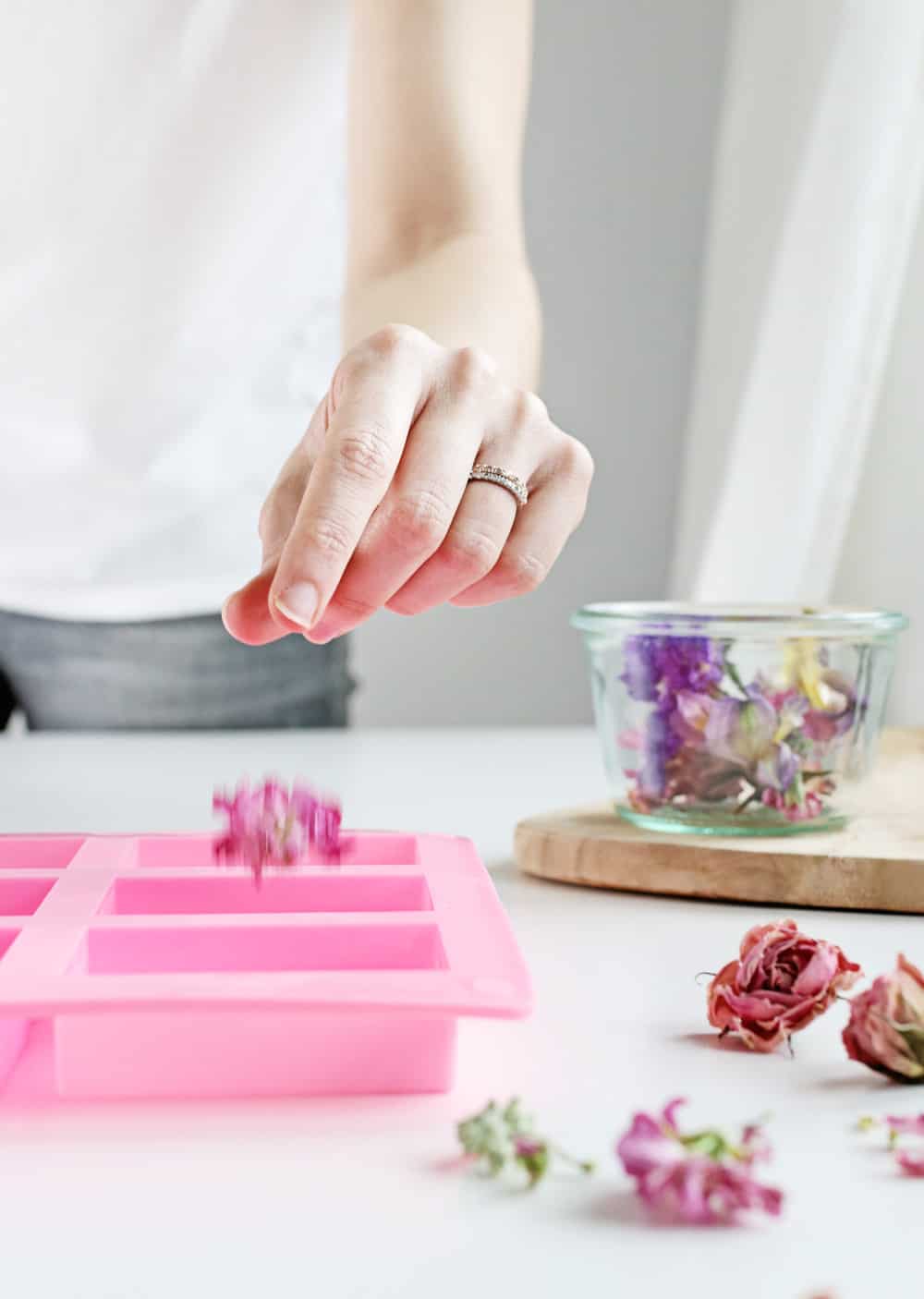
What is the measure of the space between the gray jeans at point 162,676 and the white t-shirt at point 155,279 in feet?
0.09

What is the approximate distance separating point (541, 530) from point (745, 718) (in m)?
0.15

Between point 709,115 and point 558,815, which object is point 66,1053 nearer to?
point 558,815

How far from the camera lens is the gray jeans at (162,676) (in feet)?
4.69

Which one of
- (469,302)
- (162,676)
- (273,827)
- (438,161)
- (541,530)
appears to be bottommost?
(162,676)

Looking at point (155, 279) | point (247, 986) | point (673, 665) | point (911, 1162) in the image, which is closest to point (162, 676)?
point (155, 279)

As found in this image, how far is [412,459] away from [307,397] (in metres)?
0.77

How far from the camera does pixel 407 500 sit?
69 centimetres

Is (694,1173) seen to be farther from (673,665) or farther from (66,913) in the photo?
(673,665)


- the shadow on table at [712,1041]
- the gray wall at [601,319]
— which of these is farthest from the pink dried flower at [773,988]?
the gray wall at [601,319]

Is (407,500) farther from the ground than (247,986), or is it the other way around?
(407,500)

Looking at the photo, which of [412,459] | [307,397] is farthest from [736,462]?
[412,459]

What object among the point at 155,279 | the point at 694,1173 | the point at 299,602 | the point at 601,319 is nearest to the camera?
the point at 694,1173

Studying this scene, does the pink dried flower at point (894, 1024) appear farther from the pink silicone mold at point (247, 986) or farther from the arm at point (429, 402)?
the arm at point (429, 402)

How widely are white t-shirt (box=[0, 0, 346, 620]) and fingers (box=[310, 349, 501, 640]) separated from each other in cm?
68
